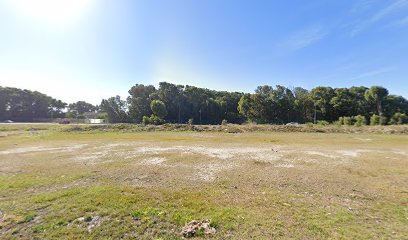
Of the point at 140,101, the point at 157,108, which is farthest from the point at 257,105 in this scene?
the point at 140,101

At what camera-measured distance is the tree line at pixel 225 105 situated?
64750 mm

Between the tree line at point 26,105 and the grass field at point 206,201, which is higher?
the tree line at point 26,105

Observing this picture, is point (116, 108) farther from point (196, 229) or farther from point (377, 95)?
point (377, 95)

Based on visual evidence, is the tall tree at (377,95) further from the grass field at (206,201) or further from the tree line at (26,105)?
the tree line at (26,105)

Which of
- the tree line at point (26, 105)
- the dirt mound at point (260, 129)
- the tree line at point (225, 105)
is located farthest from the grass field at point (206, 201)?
the tree line at point (26, 105)

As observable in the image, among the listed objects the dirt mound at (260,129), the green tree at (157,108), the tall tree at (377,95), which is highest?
the tall tree at (377,95)

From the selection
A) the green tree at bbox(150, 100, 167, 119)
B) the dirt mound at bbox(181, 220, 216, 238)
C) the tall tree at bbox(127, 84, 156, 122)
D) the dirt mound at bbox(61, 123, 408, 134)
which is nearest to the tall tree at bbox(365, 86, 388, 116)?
the dirt mound at bbox(61, 123, 408, 134)

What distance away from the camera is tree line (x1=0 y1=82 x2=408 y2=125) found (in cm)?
6475

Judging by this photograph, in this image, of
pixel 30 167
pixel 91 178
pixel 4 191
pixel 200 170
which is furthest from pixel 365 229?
pixel 30 167

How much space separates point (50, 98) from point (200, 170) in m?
124

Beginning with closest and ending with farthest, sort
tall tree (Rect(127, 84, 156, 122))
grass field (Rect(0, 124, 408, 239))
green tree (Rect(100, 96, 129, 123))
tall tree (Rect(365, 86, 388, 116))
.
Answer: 1. grass field (Rect(0, 124, 408, 239))
2. tall tree (Rect(365, 86, 388, 116))
3. tall tree (Rect(127, 84, 156, 122))
4. green tree (Rect(100, 96, 129, 123))

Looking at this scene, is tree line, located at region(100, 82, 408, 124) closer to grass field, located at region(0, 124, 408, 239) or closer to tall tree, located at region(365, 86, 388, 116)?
tall tree, located at region(365, 86, 388, 116)

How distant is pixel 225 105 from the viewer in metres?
81.9

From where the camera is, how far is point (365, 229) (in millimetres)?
4754
